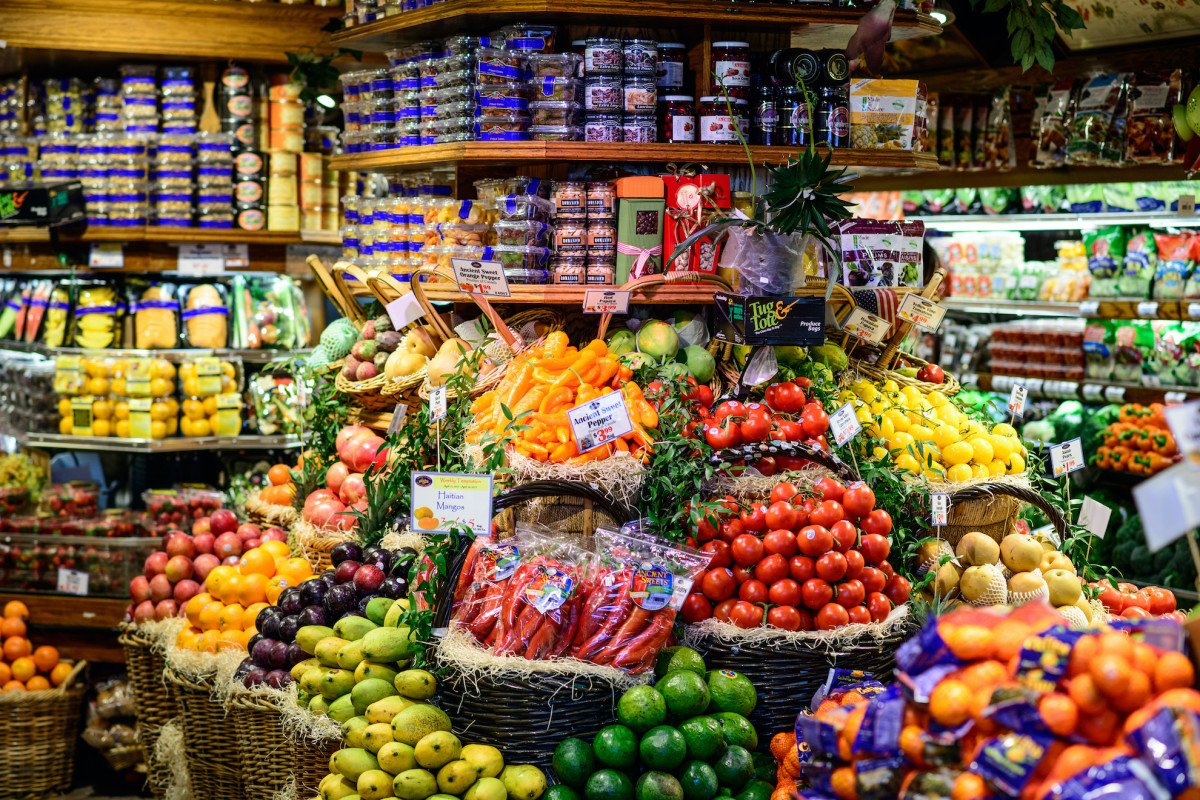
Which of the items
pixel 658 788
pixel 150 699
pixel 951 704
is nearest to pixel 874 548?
pixel 658 788

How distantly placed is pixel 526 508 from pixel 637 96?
147 cm

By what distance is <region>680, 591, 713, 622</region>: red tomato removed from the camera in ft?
10.4

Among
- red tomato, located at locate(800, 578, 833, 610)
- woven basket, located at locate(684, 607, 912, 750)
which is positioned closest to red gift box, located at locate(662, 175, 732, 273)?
red tomato, located at locate(800, 578, 833, 610)

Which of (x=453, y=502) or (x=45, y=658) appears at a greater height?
A: (x=453, y=502)

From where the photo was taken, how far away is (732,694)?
2.90 metres

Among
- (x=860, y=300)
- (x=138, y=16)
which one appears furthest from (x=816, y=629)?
(x=138, y=16)

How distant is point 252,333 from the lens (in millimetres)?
5855

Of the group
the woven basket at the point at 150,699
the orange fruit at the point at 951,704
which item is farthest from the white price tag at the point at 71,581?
the orange fruit at the point at 951,704

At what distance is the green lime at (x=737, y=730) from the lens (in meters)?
2.82

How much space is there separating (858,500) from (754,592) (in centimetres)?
37

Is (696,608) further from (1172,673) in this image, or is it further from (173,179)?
(173,179)

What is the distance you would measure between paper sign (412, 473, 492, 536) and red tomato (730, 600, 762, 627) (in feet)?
2.17

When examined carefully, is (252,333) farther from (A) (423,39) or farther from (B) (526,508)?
(B) (526,508)

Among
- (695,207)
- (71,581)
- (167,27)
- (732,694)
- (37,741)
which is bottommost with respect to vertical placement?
(37,741)
